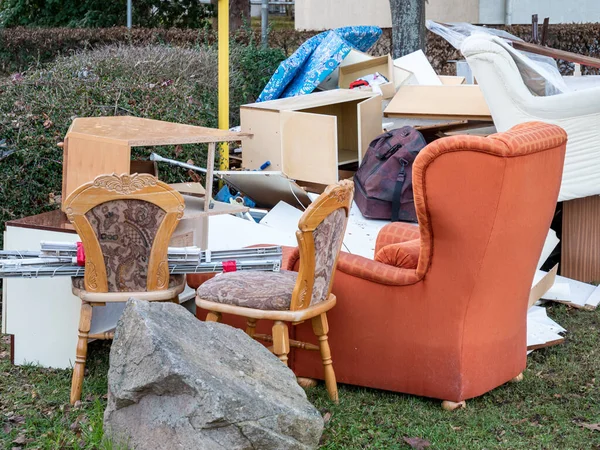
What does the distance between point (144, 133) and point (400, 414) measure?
Result: 178 centimetres

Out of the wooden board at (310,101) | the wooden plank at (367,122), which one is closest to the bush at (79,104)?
the wooden board at (310,101)

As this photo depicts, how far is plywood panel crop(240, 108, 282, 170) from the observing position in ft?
21.0

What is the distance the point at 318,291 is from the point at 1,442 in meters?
1.41

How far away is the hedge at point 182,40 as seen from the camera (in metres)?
13.2

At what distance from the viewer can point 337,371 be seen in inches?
160

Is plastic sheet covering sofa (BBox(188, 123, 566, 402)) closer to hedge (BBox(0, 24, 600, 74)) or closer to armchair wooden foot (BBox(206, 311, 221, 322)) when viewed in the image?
armchair wooden foot (BBox(206, 311, 221, 322))

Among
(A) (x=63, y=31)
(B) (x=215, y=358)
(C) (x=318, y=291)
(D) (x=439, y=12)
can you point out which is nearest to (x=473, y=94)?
(C) (x=318, y=291)

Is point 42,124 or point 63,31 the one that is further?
point 63,31

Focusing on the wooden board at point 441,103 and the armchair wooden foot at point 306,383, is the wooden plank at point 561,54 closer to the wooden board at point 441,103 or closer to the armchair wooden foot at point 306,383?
the wooden board at point 441,103

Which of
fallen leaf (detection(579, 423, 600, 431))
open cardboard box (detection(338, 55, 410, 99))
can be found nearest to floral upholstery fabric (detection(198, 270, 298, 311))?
fallen leaf (detection(579, 423, 600, 431))

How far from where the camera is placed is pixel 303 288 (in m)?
3.65

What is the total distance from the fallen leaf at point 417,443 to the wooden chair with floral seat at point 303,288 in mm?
504

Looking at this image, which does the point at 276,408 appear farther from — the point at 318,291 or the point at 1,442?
the point at 1,442

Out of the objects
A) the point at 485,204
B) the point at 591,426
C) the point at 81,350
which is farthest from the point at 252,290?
the point at 591,426
